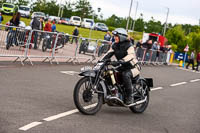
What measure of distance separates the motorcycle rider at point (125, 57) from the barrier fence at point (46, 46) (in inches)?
238

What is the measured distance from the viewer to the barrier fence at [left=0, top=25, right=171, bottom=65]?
14094 millimetres

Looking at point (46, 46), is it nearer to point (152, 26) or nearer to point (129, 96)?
point (129, 96)

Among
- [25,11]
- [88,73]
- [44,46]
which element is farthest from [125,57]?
[25,11]

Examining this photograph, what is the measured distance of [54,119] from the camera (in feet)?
22.6

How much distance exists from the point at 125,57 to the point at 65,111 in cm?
150

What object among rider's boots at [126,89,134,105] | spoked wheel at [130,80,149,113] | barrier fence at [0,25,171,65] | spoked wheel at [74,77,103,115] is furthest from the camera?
barrier fence at [0,25,171,65]

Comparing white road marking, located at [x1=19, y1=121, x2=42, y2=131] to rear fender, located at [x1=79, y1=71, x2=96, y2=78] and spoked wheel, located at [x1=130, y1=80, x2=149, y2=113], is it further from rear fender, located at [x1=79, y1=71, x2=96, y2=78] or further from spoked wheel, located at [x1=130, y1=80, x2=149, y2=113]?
spoked wheel, located at [x1=130, y1=80, x2=149, y2=113]

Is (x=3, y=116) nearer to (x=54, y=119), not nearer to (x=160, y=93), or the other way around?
(x=54, y=119)

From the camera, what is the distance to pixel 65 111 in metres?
7.72

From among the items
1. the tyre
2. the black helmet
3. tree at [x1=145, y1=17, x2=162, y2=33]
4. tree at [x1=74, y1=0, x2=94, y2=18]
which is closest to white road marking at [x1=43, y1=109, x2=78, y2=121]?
the black helmet

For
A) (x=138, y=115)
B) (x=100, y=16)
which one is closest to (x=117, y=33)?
(x=138, y=115)

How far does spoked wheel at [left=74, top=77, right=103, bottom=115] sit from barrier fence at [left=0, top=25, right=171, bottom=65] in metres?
6.47

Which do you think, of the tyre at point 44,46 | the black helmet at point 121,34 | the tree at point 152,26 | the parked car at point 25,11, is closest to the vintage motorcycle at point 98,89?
the black helmet at point 121,34

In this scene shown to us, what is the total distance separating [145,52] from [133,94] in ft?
68.1
